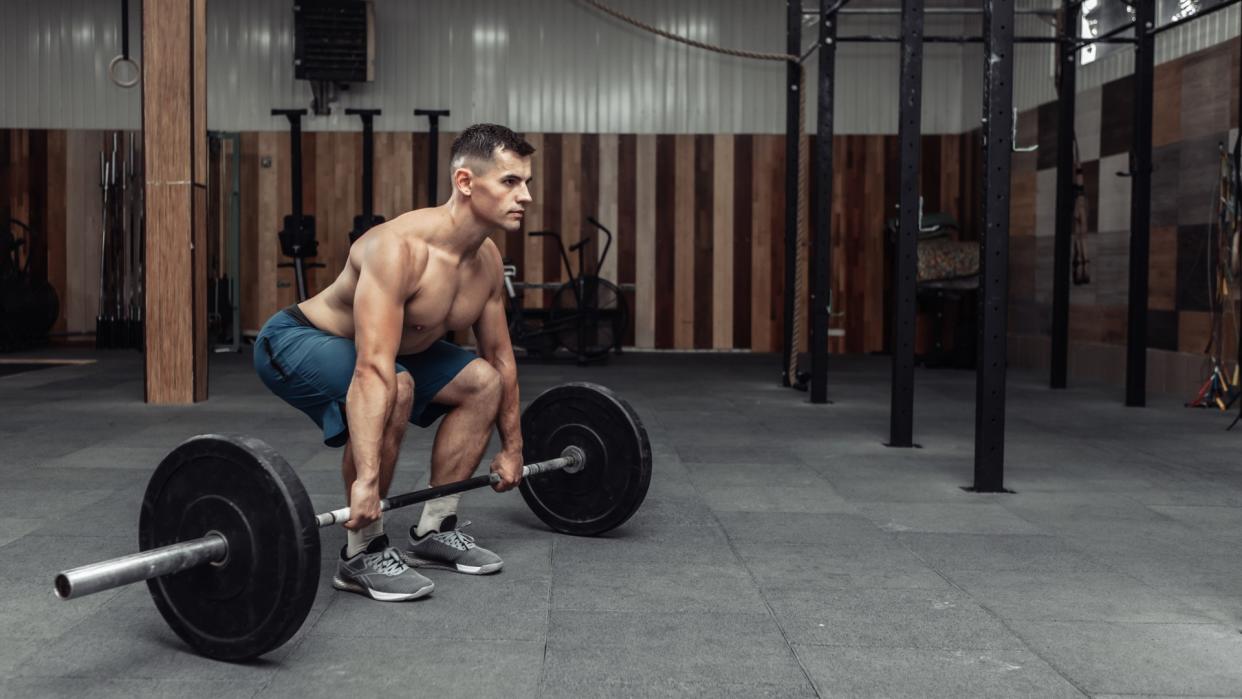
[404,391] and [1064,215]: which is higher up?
[1064,215]

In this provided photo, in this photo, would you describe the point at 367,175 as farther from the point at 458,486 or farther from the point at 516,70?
the point at 458,486

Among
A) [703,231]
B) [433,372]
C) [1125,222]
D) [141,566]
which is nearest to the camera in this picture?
[141,566]

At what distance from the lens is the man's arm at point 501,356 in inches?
104

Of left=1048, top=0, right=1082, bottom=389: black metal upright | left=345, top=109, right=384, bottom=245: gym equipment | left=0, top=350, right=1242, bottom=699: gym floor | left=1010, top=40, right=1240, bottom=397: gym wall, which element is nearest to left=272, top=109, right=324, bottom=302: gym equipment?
left=345, top=109, right=384, bottom=245: gym equipment

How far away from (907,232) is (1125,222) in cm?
322

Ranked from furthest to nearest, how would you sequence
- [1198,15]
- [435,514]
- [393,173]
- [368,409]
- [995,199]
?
[393,173] → [1198,15] → [995,199] → [435,514] → [368,409]

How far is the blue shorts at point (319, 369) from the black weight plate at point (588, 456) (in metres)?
0.34

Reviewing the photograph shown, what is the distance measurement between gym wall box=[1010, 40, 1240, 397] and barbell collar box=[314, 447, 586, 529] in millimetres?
4552

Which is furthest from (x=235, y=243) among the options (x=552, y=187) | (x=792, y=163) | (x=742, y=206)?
(x=792, y=163)

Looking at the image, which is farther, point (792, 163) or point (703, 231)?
point (703, 231)

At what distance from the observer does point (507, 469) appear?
2.56 meters

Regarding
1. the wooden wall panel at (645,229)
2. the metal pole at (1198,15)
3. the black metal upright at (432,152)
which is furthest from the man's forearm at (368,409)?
the wooden wall panel at (645,229)

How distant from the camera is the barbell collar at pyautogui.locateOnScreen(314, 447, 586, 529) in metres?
2.16

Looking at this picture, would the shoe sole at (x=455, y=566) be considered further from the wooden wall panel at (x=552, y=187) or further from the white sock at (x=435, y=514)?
the wooden wall panel at (x=552, y=187)
